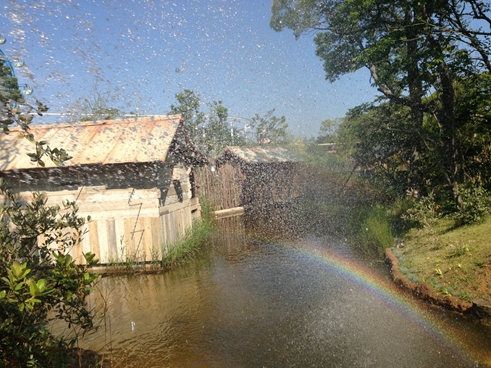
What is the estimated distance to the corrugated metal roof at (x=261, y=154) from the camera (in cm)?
1691

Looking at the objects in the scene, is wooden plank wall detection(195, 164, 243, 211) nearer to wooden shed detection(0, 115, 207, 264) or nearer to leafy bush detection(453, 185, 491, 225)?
wooden shed detection(0, 115, 207, 264)

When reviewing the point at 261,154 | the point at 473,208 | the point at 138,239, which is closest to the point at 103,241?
the point at 138,239

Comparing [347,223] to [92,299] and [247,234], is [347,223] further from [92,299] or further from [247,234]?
[92,299]

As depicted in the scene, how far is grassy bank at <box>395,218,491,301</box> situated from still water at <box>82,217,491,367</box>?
17.3 inches

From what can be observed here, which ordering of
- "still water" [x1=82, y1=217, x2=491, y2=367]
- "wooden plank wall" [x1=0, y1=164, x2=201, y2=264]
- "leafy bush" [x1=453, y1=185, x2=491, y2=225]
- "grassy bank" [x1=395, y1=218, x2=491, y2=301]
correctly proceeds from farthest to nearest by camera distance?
"wooden plank wall" [x1=0, y1=164, x2=201, y2=264] → "leafy bush" [x1=453, y1=185, x2=491, y2=225] → "grassy bank" [x1=395, y1=218, x2=491, y2=301] → "still water" [x1=82, y1=217, x2=491, y2=367]

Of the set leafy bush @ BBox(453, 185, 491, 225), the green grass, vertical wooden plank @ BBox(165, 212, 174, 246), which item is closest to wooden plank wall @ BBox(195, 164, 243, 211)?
the green grass

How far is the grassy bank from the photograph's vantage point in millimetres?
4582

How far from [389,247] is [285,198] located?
12.9 m

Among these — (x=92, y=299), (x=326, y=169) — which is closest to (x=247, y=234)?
(x=92, y=299)

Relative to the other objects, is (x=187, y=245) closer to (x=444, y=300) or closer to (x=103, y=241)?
(x=103, y=241)

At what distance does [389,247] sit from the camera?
24.4 feet

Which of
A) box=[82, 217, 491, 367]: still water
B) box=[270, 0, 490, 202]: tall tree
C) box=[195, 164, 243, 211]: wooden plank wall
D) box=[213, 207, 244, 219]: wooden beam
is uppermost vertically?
box=[270, 0, 490, 202]: tall tree

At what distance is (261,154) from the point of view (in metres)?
19.0

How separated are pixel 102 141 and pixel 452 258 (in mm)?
7254
